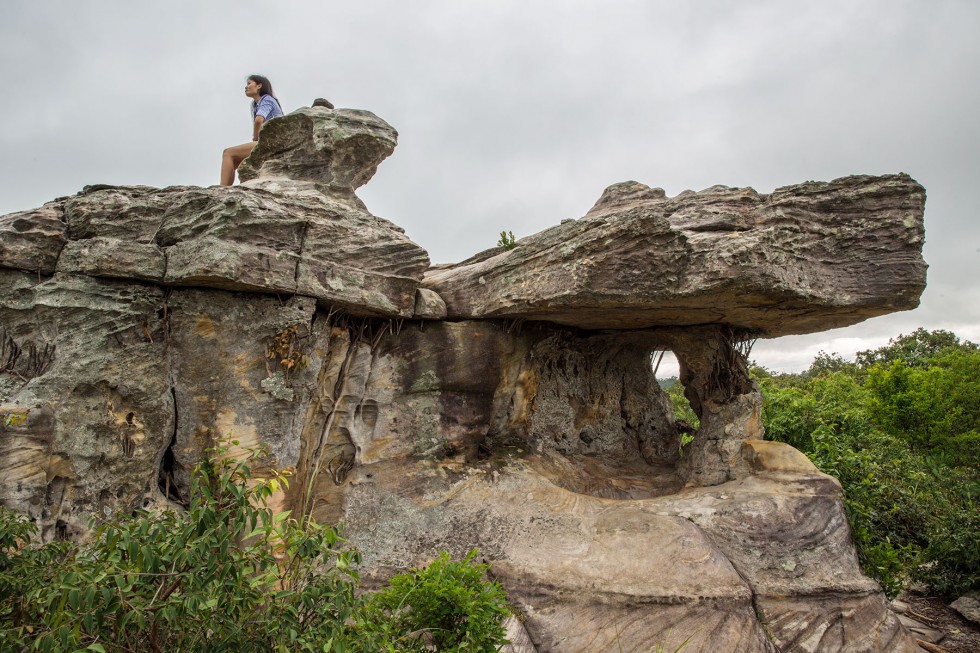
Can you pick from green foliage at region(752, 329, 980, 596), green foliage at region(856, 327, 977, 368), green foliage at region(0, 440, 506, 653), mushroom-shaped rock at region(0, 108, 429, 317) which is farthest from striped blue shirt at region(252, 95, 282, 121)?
green foliage at region(856, 327, 977, 368)

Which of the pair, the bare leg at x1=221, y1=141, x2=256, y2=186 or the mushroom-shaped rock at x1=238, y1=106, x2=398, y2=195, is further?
the bare leg at x1=221, y1=141, x2=256, y2=186

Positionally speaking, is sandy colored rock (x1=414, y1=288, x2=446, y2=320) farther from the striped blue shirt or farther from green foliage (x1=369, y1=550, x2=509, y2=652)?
the striped blue shirt

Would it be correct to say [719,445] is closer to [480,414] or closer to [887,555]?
[887,555]

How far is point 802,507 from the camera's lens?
6.07 m

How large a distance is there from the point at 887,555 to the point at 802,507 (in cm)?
129

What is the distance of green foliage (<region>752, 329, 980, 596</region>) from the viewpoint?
7352mm

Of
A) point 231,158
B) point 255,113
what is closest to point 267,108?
point 255,113

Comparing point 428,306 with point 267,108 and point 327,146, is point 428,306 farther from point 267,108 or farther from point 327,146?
point 267,108

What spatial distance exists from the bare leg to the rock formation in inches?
20.1

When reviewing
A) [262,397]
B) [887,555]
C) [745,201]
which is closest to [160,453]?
[262,397]

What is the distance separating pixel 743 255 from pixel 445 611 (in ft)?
12.3

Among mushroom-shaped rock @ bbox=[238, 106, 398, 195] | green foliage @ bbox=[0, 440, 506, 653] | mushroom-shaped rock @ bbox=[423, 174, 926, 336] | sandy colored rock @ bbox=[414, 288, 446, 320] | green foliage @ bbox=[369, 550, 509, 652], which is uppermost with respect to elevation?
mushroom-shaped rock @ bbox=[238, 106, 398, 195]

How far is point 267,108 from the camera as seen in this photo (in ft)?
24.2

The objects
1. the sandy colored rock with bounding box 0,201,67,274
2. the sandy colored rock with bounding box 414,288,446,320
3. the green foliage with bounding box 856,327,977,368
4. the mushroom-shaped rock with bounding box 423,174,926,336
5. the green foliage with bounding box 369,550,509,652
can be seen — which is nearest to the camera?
the green foliage with bounding box 369,550,509,652
